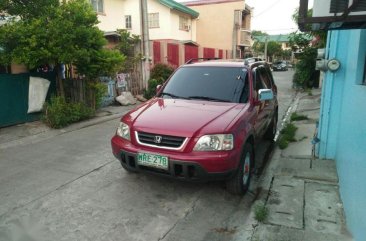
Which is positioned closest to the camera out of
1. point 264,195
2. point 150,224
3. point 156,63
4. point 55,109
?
point 150,224

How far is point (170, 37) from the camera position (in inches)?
948

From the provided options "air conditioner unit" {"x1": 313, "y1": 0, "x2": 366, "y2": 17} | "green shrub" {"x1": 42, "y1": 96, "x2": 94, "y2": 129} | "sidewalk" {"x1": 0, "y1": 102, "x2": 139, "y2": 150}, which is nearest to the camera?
"air conditioner unit" {"x1": 313, "y1": 0, "x2": 366, "y2": 17}

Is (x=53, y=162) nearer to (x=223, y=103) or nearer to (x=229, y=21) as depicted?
(x=223, y=103)

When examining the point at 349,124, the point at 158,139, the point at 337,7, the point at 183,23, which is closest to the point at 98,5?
the point at 183,23


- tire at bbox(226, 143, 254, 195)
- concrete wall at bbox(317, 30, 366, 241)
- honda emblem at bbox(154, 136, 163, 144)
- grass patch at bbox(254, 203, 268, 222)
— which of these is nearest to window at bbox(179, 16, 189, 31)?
concrete wall at bbox(317, 30, 366, 241)

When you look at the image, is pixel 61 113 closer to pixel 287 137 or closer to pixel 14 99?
pixel 14 99

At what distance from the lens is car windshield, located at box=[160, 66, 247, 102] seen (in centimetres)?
459

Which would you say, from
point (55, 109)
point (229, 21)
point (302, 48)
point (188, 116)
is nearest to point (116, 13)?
point (302, 48)

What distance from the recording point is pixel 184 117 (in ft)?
12.8

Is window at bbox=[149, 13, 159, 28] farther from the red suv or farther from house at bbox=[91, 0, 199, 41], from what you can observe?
the red suv

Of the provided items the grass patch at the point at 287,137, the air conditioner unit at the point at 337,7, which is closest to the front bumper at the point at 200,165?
the air conditioner unit at the point at 337,7

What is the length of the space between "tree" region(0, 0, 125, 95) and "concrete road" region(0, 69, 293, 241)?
3.13 m

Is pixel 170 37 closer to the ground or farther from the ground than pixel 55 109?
farther from the ground

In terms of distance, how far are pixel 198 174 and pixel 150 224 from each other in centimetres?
79
